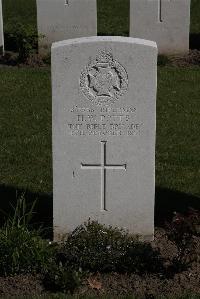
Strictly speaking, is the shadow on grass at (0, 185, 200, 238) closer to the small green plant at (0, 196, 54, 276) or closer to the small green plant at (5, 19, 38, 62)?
the small green plant at (0, 196, 54, 276)

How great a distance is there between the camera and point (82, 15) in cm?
1370

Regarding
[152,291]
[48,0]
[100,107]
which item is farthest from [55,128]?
[48,0]

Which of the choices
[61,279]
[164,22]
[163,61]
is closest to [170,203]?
[61,279]

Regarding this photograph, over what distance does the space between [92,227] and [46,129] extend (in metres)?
3.61

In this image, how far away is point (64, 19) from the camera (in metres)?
13.8

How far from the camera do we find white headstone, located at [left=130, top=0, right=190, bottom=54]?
1366cm

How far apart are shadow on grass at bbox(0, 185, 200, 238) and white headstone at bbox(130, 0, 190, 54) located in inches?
246

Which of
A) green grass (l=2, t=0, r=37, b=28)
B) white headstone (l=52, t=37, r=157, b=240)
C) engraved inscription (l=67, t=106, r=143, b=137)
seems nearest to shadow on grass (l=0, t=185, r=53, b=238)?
white headstone (l=52, t=37, r=157, b=240)

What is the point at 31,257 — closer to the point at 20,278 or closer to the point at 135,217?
the point at 20,278

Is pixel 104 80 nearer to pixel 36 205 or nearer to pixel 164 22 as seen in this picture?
pixel 36 205

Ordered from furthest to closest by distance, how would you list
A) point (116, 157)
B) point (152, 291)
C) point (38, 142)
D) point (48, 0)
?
point (48, 0) → point (38, 142) → point (116, 157) → point (152, 291)

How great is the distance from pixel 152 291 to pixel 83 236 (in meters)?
0.79

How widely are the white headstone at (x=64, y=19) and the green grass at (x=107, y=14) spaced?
158 cm

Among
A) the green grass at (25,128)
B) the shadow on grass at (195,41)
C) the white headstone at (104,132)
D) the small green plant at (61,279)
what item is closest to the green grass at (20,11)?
the shadow on grass at (195,41)
